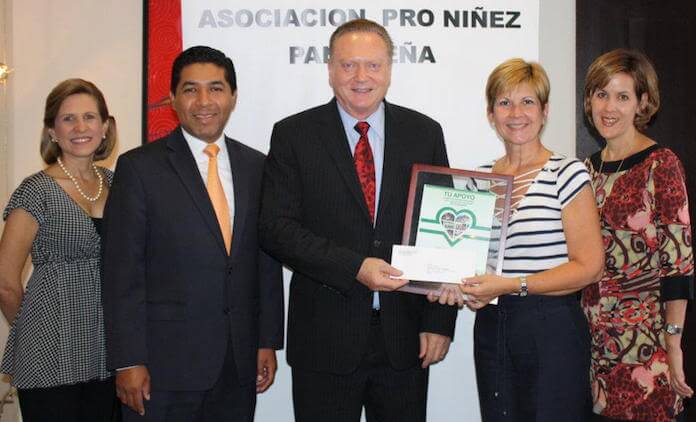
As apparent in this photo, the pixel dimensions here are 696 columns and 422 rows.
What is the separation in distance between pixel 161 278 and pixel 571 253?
1.54 meters

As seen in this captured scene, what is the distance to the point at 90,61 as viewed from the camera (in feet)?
13.4

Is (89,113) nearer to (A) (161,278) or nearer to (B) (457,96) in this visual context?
(A) (161,278)

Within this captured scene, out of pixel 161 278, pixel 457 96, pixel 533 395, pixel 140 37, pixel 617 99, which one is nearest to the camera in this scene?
pixel 533 395

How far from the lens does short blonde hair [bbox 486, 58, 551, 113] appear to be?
8.67ft

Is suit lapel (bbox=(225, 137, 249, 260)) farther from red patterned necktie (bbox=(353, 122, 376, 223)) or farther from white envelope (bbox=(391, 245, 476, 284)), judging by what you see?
white envelope (bbox=(391, 245, 476, 284))

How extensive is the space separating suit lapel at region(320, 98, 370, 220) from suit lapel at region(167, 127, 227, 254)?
20.4 inches

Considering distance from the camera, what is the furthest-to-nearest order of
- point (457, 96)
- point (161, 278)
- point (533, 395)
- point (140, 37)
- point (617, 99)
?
point (140, 37) → point (457, 96) → point (617, 99) → point (161, 278) → point (533, 395)

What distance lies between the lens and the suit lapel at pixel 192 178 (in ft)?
8.73

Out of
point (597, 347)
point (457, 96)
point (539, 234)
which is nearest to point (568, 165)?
point (539, 234)

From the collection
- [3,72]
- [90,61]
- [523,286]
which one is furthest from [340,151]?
[3,72]

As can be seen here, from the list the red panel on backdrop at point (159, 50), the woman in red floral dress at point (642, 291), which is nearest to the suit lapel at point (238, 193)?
the red panel on backdrop at point (159, 50)

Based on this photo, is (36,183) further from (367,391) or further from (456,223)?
(456,223)

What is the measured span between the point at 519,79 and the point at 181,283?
1.51 m

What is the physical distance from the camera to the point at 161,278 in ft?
8.67
